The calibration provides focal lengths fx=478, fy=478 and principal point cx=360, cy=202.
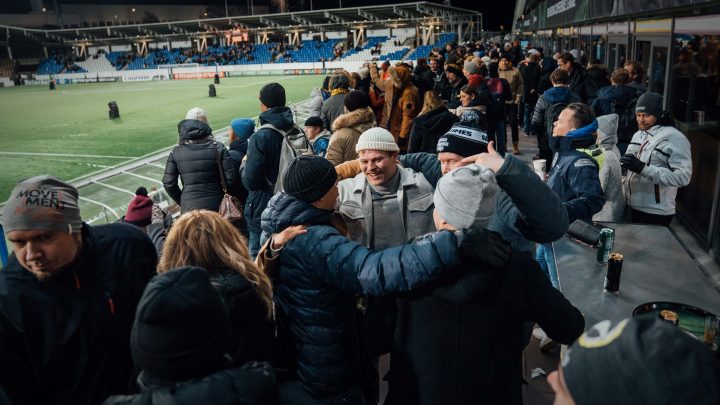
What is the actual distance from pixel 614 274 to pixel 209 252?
2268 millimetres

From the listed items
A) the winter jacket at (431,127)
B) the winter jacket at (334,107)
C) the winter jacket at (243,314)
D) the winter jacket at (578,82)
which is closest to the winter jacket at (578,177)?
the winter jacket at (431,127)

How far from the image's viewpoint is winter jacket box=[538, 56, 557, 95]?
9.65 metres

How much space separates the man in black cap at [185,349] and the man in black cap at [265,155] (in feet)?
9.70

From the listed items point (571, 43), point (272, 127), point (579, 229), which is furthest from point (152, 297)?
point (571, 43)

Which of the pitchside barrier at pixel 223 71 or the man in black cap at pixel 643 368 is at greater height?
the pitchside barrier at pixel 223 71

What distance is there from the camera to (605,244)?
125 inches

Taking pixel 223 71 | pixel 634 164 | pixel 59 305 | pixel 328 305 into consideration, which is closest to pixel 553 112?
pixel 634 164

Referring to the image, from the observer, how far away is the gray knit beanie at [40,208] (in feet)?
6.36

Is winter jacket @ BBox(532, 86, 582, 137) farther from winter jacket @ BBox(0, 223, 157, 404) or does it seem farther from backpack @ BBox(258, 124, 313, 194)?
winter jacket @ BBox(0, 223, 157, 404)

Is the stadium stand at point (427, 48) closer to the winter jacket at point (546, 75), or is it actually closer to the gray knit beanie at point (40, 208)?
the winter jacket at point (546, 75)

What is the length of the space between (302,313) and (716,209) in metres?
5.31

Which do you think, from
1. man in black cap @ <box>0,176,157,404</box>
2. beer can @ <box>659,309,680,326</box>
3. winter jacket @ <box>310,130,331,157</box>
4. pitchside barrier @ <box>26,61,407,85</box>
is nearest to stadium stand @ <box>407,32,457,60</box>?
pitchside barrier @ <box>26,61,407,85</box>

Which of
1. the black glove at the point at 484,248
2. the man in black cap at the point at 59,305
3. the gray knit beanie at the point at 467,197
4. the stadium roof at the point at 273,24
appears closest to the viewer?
the black glove at the point at 484,248

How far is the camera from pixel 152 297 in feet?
4.63
